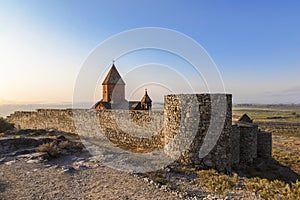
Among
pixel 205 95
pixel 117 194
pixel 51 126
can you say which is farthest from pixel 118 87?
pixel 117 194

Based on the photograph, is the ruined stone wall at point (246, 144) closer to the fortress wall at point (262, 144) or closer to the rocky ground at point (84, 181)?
the fortress wall at point (262, 144)

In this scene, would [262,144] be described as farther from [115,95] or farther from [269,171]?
[115,95]

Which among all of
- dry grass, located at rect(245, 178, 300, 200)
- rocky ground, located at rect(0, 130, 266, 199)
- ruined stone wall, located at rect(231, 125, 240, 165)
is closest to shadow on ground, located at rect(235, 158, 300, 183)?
ruined stone wall, located at rect(231, 125, 240, 165)

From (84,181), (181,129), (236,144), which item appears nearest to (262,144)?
(236,144)

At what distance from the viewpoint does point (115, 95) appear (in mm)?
27031

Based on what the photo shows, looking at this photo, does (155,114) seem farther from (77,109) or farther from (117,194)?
(77,109)

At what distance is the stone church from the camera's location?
83.6 feet

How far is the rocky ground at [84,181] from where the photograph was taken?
5.07 m

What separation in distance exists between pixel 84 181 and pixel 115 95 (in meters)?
21.5

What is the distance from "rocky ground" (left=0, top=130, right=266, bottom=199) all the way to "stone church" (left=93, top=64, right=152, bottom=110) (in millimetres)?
17338

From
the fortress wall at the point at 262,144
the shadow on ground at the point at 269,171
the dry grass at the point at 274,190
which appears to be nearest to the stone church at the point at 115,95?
the fortress wall at the point at 262,144

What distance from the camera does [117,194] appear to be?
16.7ft

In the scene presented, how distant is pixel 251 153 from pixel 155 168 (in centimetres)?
705

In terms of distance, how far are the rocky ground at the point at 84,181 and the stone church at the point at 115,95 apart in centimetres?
1734
